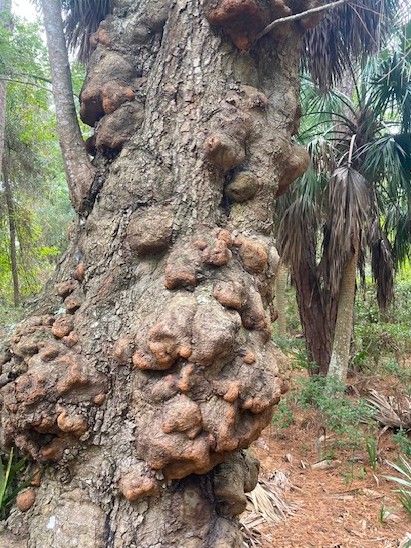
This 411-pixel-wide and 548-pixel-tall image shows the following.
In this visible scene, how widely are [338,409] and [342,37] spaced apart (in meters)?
3.96

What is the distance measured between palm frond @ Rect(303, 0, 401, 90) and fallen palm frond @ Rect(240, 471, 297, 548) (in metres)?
3.76

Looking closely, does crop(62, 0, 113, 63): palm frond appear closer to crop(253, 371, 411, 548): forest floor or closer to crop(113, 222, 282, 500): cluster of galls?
crop(113, 222, 282, 500): cluster of galls

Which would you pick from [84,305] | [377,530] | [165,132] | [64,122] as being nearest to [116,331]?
[84,305]

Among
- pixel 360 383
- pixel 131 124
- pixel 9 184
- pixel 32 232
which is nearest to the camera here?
pixel 131 124

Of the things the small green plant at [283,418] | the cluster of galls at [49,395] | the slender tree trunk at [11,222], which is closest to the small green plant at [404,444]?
the small green plant at [283,418]

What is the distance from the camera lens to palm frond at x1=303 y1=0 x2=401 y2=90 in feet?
13.3

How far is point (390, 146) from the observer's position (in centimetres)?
614

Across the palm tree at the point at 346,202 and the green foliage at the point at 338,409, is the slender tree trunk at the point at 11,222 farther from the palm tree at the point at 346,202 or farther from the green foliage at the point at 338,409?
the green foliage at the point at 338,409

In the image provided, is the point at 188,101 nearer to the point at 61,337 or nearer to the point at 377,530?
the point at 61,337

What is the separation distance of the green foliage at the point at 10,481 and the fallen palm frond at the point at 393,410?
17.0 ft

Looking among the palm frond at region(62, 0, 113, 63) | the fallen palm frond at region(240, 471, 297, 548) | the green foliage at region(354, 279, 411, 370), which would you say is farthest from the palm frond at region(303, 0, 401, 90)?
the green foliage at region(354, 279, 411, 370)

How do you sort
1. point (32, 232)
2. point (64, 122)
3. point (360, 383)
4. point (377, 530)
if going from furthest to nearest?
point (32, 232) → point (360, 383) → point (377, 530) → point (64, 122)

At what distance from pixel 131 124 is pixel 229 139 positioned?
0.64 metres

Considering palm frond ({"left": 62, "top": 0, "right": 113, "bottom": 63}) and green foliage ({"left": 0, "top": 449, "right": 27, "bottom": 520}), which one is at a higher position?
palm frond ({"left": 62, "top": 0, "right": 113, "bottom": 63})
